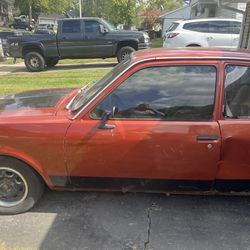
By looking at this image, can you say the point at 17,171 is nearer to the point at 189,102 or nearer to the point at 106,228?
the point at 106,228

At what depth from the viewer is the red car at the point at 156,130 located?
10.8ft

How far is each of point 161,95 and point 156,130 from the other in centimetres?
33

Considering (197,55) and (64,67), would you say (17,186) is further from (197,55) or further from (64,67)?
(64,67)

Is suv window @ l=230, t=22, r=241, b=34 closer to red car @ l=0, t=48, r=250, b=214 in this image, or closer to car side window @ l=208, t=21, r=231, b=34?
car side window @ l=208, t=21, r=231, b=34

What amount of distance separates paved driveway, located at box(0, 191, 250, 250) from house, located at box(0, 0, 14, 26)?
73.6 meters

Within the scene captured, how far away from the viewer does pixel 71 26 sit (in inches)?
551

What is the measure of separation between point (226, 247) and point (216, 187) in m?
0.56

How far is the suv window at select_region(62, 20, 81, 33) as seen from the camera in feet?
45.7

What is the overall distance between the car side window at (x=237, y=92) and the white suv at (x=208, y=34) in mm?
10722

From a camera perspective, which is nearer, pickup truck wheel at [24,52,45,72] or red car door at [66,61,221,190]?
red car door at [66,61,221,190]

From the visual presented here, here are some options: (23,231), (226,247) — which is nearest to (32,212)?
(23,231)

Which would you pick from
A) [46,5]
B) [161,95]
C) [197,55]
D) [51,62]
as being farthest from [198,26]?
[46,5]

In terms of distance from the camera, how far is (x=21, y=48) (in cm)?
1393

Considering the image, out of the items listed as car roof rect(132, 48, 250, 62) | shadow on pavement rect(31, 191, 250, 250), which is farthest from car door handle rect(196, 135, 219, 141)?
shadow on pavement rect(31, 191, 250, 250)
